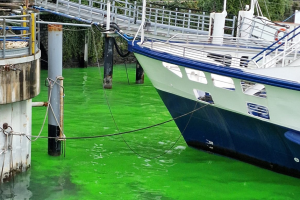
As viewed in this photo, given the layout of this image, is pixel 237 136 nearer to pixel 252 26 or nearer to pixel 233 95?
pixel 233 95

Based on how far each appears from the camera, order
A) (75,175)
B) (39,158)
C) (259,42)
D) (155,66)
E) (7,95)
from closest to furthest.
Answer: (7,95) < (75,175) < (39,158) < (155,66) < (259,42)

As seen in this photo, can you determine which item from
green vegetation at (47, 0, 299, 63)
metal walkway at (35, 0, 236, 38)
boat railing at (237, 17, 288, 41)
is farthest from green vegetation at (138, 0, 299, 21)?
boat railing at (237, 17, 288, 41)

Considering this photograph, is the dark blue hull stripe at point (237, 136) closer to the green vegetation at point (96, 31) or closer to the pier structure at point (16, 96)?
the pier structure at point (16, 96)

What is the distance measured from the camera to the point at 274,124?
39.6 ft

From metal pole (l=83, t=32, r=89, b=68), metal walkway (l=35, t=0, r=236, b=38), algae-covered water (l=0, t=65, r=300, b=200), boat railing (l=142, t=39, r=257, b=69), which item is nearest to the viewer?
algae-covered water (l=0, t=65, r=300, b=200)

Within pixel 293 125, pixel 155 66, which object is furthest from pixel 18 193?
pixel 293 125

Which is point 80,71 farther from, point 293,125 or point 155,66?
point 293,125

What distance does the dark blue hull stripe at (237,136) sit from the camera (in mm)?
12336

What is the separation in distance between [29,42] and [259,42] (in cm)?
773

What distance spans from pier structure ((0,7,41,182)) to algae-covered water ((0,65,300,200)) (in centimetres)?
54

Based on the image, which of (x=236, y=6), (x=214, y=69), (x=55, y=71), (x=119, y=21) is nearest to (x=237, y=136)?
(x=214, y=69)

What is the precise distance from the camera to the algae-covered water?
1118 cm

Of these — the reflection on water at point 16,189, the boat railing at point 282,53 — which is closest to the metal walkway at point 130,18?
the boat railing at point 282,53

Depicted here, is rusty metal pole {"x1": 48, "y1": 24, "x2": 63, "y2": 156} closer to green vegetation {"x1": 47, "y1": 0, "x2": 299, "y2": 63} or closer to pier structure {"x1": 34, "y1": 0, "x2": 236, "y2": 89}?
pier structure {"x1": 34, "y1": 0, "x2": 236, "y2": 89}
